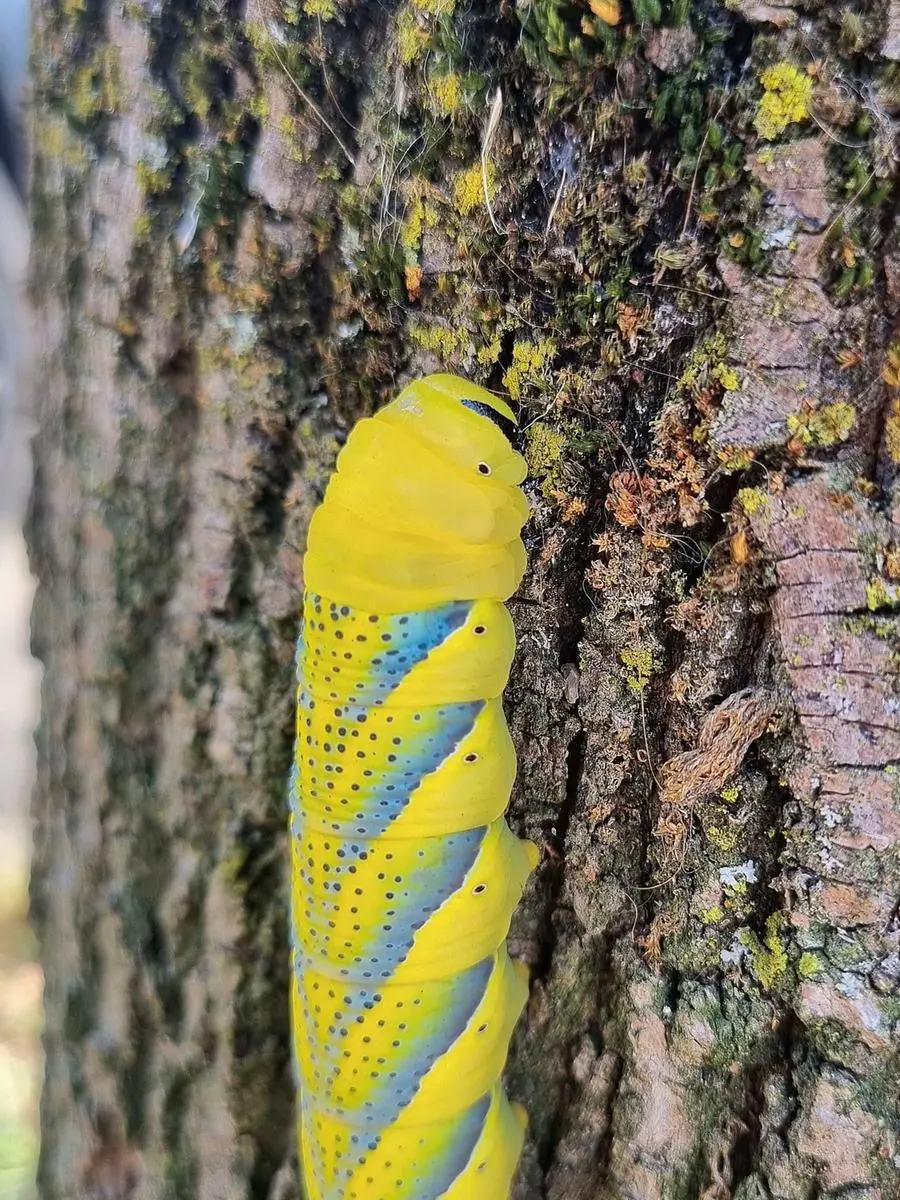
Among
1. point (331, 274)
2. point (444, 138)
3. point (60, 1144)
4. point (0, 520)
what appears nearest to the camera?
point (444, 138)

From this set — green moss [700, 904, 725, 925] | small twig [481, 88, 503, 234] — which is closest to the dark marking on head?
small twig [481, 88, 503, 234]

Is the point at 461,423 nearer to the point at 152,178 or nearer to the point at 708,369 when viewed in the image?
the point at 708,369

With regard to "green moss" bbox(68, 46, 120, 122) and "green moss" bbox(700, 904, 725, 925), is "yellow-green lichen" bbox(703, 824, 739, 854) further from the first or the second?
"green moss" bbox(68, 46, 120, 122)

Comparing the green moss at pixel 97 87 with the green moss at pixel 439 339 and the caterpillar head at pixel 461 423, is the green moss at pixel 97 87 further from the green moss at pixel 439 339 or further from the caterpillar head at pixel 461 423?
the caterpillar head at pixel 461 423

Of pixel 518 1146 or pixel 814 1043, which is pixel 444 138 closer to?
pixel 814 1043

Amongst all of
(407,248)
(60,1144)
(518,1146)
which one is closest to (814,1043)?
(518,1146)
